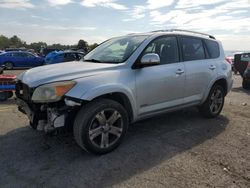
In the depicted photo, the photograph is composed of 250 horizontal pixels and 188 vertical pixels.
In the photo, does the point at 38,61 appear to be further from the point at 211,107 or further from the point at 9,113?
the point at 211,107

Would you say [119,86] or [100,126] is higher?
[119,86]

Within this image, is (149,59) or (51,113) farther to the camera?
(149,59)

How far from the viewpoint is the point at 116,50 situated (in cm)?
521

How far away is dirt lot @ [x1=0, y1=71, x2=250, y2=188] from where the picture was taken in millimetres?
3615

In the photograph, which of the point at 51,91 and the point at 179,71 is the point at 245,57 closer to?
the point at 179,71

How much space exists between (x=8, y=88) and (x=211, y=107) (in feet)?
16.9

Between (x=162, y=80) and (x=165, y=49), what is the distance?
25.7 inches

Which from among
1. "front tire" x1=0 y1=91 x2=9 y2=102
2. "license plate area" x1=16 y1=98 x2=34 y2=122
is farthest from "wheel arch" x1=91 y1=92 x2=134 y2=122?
"front tire" x1=0 y1=91 x2=9 y2=102

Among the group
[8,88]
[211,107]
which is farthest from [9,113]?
[211,107]

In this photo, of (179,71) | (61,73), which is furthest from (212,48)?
Result: (61,73)

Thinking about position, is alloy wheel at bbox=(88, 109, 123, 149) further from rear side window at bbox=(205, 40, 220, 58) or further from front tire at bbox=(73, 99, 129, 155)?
rear side window at bbox=(205, 40, 220, 58)

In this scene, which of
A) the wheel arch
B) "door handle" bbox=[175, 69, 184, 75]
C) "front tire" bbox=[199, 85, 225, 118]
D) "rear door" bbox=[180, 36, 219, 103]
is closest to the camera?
the wheel arch

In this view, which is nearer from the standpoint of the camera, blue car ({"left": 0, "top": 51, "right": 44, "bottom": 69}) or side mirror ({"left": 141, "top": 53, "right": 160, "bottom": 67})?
side mirror ({"left": 141, "top": 53, "right": 160, "bottom": 67})

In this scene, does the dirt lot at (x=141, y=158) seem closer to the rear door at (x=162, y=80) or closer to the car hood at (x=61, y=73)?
the rear door at (x=162, y=80)
